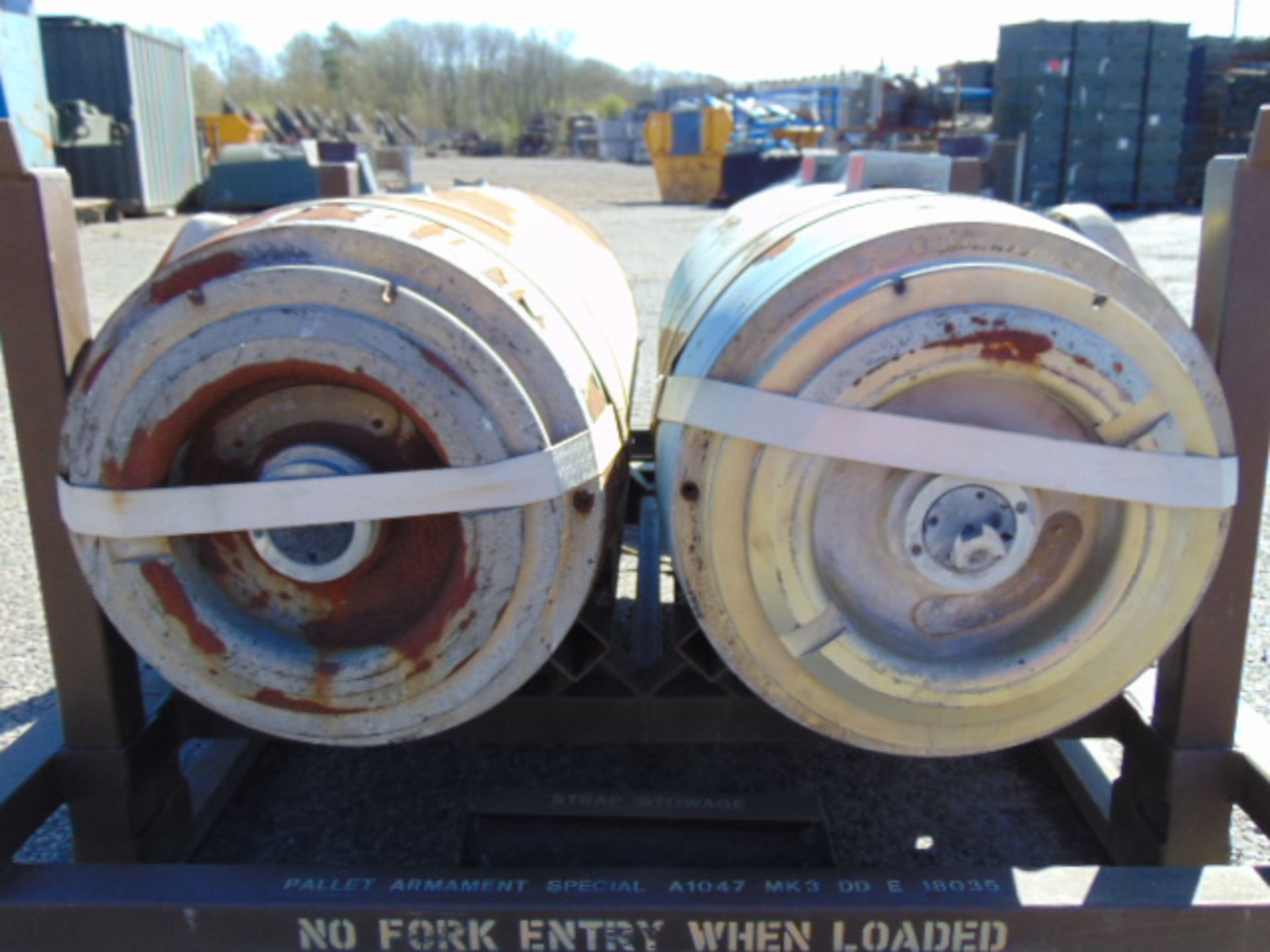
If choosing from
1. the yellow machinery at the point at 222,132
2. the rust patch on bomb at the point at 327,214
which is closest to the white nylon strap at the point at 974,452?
the rust patch on bomb at the point at 327,214

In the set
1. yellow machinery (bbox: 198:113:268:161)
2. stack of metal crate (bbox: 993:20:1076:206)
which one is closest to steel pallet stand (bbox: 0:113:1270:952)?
stack of metal crate (bbox: 993:20:1076:206)

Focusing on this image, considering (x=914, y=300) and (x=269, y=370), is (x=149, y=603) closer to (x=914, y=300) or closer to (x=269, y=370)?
(x=269, y=370)

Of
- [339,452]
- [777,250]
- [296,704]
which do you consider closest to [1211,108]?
[777,250]

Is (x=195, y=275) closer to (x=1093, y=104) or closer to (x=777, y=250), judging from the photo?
(x=777, y=250)

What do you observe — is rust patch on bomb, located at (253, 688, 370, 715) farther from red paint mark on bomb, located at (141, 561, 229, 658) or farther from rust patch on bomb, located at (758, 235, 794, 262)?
rust patch on bomb, located at (758, 235, 794, 262)

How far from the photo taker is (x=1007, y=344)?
1645 mm

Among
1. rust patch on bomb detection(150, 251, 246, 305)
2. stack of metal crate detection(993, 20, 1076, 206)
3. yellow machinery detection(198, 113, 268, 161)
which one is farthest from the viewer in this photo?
yellow machinery detection(198, 113, 268, 161)

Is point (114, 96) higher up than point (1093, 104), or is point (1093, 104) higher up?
point (114, 96)

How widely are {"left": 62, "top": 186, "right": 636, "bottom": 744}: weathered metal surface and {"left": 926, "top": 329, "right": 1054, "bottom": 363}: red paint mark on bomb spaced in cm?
61

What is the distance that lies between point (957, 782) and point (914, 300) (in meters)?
1.47

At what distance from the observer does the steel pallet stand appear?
170 cm

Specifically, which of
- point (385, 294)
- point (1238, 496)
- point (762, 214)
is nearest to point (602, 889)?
point (385, 294)

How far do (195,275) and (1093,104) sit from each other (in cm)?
1852

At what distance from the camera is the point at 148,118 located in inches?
691
